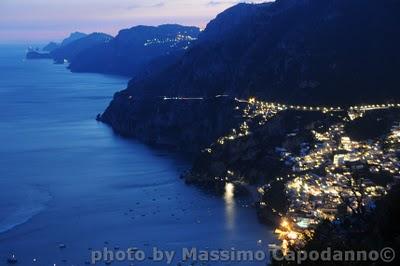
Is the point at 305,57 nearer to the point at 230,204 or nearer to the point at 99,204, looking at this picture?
the point at 230,204

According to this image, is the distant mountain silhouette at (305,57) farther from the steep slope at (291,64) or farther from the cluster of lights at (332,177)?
the cluster of lights at (332,177)

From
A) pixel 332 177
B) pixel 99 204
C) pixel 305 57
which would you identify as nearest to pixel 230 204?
pixel 332 177

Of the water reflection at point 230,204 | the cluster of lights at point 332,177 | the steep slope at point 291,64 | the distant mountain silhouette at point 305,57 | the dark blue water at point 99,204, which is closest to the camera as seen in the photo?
the cluster of lights at point 332,177

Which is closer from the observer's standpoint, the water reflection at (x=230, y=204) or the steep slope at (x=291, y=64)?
the water reflection at (x=230, y=204)

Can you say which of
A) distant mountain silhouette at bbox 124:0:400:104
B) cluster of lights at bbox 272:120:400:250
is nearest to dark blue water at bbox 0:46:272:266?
cluster of lights at bbox 272:120:400:250

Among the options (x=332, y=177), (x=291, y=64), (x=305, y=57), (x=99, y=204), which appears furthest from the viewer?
(x=291, y=64)

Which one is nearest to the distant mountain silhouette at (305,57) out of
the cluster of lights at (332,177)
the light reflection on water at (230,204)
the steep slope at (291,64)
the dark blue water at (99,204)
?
the steep slope at (291,64)
